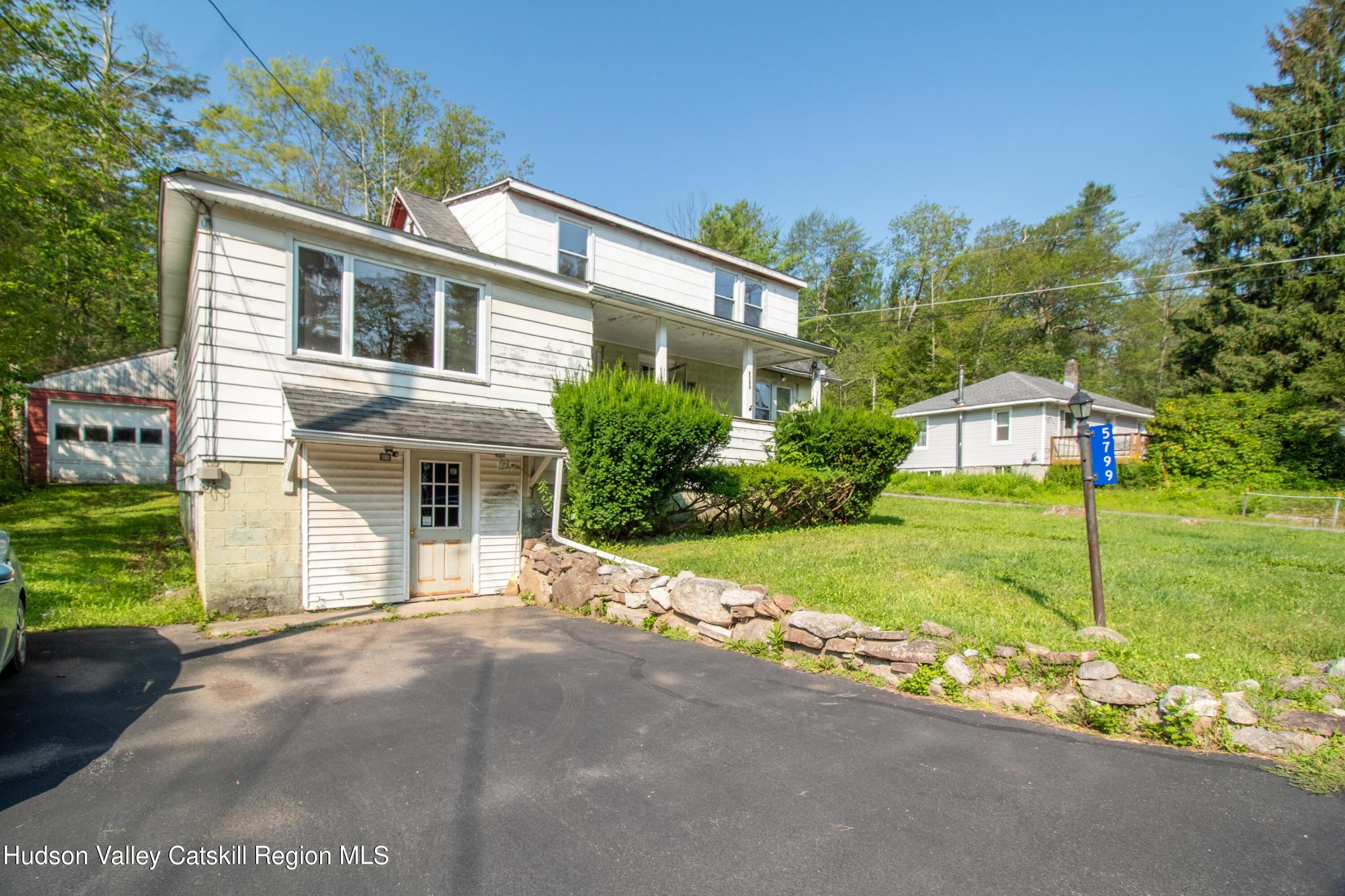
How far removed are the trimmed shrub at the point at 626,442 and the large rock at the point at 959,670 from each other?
207 inches

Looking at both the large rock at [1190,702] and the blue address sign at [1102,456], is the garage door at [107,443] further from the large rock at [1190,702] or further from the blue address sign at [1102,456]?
the large rock at [1190,702]

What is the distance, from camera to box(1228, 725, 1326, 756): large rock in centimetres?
Answer: 393

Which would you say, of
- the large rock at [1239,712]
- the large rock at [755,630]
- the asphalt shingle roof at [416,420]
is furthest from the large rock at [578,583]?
the large rock at [1239,712]

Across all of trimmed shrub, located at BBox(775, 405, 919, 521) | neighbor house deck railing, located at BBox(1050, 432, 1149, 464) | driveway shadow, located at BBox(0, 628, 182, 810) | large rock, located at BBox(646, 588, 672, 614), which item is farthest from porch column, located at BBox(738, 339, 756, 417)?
neighbor house deck railing, located at BBox(1050, 432, 1149, 464)

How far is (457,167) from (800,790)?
3108 cm

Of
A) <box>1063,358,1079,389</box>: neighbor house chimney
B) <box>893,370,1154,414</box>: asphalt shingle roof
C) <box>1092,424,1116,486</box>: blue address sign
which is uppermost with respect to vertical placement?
<box>1063,358,1079,389</box>: neighbor house chimney

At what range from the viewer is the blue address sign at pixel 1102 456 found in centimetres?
571

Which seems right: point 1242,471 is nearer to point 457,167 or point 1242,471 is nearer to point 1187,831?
point 1187,831

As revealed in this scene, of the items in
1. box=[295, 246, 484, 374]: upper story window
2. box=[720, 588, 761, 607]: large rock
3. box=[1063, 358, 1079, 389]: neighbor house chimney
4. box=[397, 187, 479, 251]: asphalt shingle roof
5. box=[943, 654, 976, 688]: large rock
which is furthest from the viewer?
box=[1063, 358, 1079, 389]: neighbor house chimney

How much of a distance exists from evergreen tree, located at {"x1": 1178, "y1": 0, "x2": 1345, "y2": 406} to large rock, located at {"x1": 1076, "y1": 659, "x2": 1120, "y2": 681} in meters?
27.9

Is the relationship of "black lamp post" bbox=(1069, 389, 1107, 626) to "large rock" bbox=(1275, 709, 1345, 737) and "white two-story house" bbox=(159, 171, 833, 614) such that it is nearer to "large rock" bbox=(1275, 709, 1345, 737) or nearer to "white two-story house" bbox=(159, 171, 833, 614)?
"large rock" bbox=(1275, 709, 1345, 737)

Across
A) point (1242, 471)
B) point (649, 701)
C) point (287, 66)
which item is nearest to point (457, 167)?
point (287, 66)

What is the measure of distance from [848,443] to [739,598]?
7.06 m

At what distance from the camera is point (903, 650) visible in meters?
5.38
